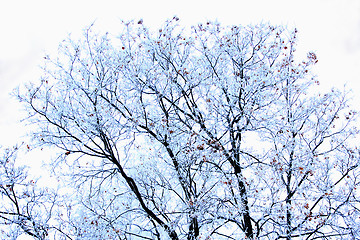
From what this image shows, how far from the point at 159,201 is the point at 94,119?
356 centimetres

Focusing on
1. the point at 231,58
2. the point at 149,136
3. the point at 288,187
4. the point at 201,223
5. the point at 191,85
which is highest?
the point at 231,58

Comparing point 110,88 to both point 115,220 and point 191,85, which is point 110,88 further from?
point 115,220

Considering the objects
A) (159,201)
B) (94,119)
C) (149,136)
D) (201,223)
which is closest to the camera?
(94,119)

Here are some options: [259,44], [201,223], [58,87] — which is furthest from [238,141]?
[58,87]

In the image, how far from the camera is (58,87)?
7094mm

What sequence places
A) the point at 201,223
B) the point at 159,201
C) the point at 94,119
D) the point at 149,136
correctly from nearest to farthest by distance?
the point at 94,119
the point at 201,223
the point at 149,136
the point at 159,201

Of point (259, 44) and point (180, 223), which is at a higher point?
point (259, 44)

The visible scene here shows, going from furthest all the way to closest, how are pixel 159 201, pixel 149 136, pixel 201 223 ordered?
pixel 159 201
pixel 149 136
pixel 201 223

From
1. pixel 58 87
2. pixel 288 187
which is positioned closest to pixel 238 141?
pixel 288 187

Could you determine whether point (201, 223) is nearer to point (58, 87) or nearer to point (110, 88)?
point (110, 88)

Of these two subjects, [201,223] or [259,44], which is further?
[259,44]

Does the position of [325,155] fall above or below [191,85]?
below

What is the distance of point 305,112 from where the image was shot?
294 inches

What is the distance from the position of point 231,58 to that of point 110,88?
3.40 m
